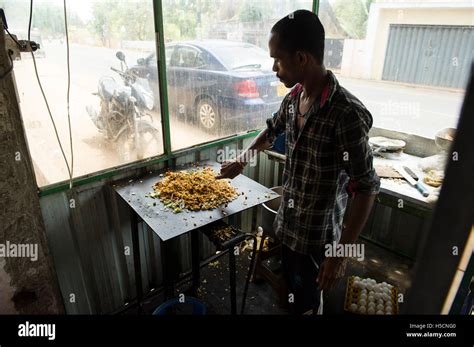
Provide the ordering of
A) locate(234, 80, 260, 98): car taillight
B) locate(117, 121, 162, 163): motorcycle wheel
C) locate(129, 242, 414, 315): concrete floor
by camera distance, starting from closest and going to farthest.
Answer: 1. locate(117, 121, 162, 163): motorcycle wheel
2. locate(129, 242, 414, 315): concrete floor
3. locate(234, 80, 260, 98): car taillight

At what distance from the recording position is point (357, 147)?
1.41 m

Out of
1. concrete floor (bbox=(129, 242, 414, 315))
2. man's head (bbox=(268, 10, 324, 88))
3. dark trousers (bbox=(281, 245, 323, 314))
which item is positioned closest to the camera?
man's head (bbox=(268, 10, 324, 88))

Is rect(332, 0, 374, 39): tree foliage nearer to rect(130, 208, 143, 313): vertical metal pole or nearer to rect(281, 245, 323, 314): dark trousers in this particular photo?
rect(281, 245, 323, 314): dark trousers

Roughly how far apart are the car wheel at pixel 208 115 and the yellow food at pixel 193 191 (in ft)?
1.90

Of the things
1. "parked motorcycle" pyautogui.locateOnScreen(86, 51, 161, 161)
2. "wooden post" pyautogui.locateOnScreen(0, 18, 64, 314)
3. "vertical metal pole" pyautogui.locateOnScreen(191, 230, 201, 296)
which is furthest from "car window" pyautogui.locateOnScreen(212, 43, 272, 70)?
"wooden post" pyautogui.locateOnScreen(0, 18, 64, 314)

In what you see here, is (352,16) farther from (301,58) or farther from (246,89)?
(301,58)

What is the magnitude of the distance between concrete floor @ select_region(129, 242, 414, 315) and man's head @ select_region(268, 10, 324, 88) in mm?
1956

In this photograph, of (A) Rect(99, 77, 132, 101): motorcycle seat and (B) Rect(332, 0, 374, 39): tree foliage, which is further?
(B) Rect(332, 0, 374, 39): tree foliage

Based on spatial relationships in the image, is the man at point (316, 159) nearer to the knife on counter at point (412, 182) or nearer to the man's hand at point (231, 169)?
the man's hand at point (231, 169)

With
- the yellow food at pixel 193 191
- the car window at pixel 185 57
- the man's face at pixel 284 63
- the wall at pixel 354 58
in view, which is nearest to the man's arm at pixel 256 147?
the yellow food at pixel 193 191

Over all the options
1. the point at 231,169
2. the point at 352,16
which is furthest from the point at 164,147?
the point at 352,16

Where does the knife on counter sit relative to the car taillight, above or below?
below

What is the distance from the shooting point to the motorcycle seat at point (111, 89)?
7.13ft

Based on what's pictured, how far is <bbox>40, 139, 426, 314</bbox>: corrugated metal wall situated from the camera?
83.6 inches
